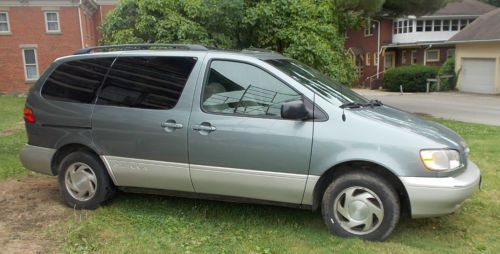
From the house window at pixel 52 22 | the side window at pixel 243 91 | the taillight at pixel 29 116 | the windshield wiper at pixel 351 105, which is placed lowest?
the taillight at pixel 29 116

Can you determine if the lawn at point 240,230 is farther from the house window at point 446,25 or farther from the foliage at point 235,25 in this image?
the house window at point 446,25

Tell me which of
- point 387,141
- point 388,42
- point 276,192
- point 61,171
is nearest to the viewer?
point 387,141

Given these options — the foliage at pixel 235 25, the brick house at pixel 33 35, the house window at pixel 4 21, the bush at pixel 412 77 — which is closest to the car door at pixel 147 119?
the foliage at pixel 235 25

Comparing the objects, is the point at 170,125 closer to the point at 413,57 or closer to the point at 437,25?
the point at 413,57

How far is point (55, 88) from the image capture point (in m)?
5.44

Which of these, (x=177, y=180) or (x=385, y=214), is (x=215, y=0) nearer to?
(x=177, y=180)

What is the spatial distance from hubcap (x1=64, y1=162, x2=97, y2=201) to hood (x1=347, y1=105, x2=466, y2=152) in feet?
9.50

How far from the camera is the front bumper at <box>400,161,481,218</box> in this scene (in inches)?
161

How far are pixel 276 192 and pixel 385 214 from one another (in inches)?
38.8

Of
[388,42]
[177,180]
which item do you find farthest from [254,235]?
[388,42]

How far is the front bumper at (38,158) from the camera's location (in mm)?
5379

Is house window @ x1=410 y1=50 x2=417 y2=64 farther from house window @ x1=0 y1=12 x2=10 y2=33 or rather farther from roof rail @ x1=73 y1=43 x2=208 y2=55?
roof rail @ x1=73 y1=43 x2=208 y2=55

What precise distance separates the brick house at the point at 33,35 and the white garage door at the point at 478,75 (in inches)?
930

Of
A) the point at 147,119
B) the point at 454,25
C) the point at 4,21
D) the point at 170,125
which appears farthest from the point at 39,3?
the point at 454,25
